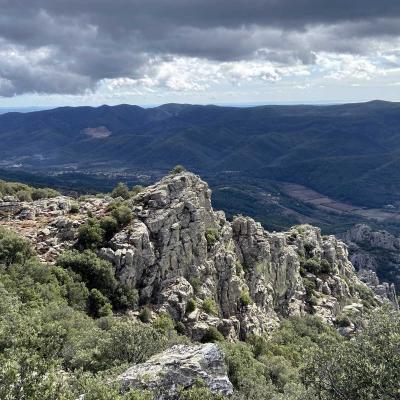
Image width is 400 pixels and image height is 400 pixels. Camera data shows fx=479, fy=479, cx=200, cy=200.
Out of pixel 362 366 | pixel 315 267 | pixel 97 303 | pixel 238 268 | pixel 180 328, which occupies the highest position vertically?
pixel 362 366

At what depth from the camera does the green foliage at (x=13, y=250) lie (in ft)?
216

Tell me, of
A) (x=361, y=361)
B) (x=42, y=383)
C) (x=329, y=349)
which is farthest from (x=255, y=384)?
(x=42, y=383)

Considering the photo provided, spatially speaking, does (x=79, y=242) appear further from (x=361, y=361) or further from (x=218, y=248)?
(x=361, y=361)

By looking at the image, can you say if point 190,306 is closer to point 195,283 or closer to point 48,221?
point 195,283

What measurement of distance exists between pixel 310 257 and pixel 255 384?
3227 inches

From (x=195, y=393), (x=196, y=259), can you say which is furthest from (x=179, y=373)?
(x=196, y=259)

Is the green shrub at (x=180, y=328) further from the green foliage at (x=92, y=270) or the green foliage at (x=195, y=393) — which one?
the green foliage at (x=195, y=393)

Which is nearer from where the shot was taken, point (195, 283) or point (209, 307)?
point (209, 307)

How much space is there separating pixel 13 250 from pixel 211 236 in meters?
35.8

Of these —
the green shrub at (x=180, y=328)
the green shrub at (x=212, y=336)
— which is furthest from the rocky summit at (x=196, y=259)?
the green shrub at (x=180, y=328)

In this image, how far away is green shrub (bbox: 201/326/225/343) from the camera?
67.2 metres

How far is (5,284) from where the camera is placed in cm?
5938

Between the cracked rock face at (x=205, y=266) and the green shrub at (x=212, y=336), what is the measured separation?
637 millimetres

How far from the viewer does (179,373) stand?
3278 cm
